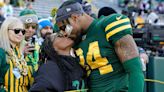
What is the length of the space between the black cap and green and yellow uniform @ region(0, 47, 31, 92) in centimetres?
90

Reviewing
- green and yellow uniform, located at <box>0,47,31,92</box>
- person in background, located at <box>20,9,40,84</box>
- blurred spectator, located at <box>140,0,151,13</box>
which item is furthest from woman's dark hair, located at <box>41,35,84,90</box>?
blurred spectator, located at <box>140,0,151,13</box>

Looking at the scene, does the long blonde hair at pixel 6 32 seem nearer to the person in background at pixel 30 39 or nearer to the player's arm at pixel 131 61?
the person in background at pixel 30 39

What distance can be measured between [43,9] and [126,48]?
49.6 feet

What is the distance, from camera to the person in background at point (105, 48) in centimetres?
226

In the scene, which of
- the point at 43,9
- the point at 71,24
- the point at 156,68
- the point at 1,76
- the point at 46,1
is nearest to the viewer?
the point at 71,24

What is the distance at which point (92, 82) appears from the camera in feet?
8.02

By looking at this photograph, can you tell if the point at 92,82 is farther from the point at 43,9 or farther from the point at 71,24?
the point at 43,9

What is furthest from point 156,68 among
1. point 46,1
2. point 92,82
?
point 46,1

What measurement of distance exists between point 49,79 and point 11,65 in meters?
0.99

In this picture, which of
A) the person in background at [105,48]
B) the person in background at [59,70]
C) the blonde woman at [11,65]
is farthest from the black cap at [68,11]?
the blonde woman at [11,65]

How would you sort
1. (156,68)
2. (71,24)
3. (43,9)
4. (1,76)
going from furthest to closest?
1. (43,9)
2. (156,68)
3. (1,76)
4. (71,24)

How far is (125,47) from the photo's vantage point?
7.43ft

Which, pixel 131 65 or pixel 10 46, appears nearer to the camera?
pixel 131 65

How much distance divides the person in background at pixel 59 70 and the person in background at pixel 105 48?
0.05m
